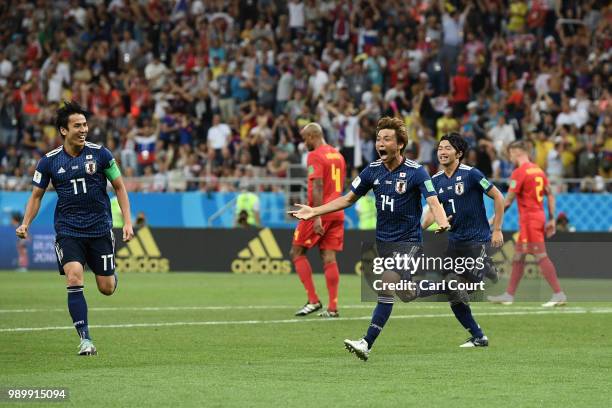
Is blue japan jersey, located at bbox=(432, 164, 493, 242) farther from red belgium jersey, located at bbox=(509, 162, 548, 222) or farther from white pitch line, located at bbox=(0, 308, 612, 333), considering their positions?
red belgium jersey, located at bbox=(509, 162, 548, 222)

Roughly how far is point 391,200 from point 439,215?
0.66 m

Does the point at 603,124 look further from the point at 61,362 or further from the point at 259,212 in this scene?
the point at 61,362

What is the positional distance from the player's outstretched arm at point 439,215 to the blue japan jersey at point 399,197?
0.23 m

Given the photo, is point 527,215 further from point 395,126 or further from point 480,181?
point 395,126

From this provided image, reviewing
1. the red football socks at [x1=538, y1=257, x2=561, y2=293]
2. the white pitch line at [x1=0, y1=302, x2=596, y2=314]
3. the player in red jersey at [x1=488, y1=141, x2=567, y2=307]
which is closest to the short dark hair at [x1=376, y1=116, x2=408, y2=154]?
the white pitch line at [x1=0, y1=302, x2=596, y2=314]

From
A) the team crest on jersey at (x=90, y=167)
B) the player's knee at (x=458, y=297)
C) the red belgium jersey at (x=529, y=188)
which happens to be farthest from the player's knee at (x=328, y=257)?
the team crest on jersey at (x=90, y=167)

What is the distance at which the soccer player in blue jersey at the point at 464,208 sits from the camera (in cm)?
1412

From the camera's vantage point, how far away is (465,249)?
48.5ft

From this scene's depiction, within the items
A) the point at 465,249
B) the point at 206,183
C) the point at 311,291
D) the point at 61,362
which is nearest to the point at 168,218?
the point at 206,183

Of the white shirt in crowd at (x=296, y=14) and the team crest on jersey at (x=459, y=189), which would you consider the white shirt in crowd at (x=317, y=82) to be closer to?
the white shirt in crowd at (x=296, y=14)

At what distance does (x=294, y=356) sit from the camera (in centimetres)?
1211

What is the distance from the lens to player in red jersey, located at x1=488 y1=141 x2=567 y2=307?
19312 mm

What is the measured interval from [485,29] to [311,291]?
1607 centimetres

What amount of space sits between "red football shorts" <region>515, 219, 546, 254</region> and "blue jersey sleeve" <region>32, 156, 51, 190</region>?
897 cm
